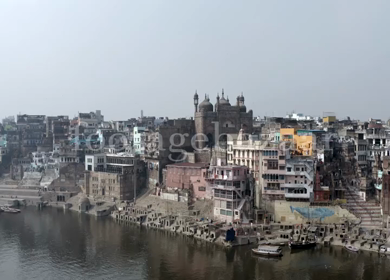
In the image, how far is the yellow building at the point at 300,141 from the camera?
1577 inches

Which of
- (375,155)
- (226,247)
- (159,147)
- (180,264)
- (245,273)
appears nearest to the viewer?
(245,273)

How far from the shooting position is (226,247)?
3356 centimetres

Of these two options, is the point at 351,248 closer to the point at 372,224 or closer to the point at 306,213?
the point at 372,224

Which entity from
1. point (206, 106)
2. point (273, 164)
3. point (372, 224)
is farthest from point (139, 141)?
point (372, 224)

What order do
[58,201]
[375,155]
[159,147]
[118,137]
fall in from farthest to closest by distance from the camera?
1. [118,137]
2. [58,201]
3. [159,147]
4. [375,155]

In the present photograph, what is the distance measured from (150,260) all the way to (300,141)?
1721cm

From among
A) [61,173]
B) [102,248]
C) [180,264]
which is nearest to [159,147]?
[61,173]

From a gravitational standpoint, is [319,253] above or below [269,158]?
below

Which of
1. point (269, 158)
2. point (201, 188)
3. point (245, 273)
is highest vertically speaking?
point (269, 158)

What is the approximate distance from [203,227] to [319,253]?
908 centimetres

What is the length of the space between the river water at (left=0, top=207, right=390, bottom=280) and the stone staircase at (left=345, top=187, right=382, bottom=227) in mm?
4124

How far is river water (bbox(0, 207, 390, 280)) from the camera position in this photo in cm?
2847

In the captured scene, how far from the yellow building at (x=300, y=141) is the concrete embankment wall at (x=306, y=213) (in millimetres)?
5422

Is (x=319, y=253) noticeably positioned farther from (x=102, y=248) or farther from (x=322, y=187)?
(x=102, y=248)
